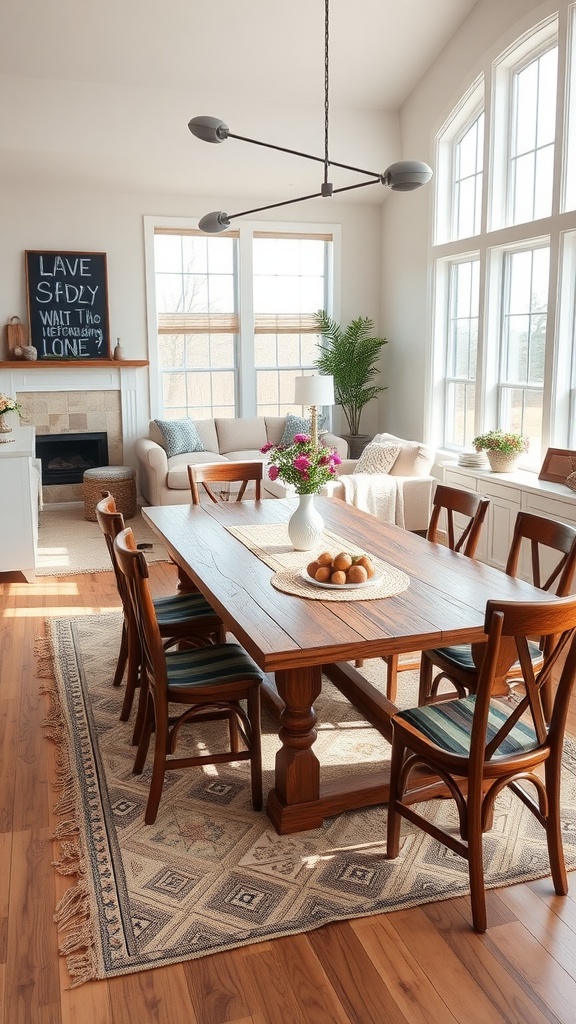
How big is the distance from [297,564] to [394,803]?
1.02 meters

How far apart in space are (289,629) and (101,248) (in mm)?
6241

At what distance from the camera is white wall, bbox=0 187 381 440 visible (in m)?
7.57

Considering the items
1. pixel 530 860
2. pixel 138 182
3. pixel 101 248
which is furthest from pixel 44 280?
pixel 530 860

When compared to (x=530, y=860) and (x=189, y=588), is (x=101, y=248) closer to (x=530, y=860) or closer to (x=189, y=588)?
(x=189, y=588)

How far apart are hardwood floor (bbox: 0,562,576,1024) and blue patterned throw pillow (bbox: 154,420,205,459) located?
5.23m

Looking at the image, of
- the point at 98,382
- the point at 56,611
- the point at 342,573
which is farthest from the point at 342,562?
the point at 98,382

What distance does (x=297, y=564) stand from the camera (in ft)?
10.6

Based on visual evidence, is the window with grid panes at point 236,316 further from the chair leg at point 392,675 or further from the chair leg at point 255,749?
the chair leg at point 255,749

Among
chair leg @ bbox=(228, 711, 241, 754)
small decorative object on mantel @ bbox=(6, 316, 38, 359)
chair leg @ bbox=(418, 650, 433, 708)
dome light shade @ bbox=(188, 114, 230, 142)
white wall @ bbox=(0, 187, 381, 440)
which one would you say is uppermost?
white wall @ bbox=(0, 187, 381, 440)

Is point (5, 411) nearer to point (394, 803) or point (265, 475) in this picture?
point (265, 475)

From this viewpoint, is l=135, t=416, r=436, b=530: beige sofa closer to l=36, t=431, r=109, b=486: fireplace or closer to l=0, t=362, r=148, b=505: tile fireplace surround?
l=0, t=362, r=148, b=505: tile fireplace surround

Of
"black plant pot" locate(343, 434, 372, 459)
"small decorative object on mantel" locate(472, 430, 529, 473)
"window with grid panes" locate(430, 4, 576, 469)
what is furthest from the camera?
"black plant pot" locate(343, 434, 372, 459)

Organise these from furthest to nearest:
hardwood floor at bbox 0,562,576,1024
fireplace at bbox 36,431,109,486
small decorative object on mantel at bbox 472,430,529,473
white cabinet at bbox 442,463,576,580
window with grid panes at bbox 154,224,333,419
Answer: window with grid panes at bbox 154,224,333,419, fireplace at bbox 36,431,109,486, small decorative object on mantel at bbox 472,430,529,473, white cabinet at bbox 442,463,576,580, hardwood floor at bbox 0,562,576,1024

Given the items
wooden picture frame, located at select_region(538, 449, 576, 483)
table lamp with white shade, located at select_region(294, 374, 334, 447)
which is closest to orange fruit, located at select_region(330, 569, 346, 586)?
table lamp with white shade, located at select_region(294, 374, 334, 447)
